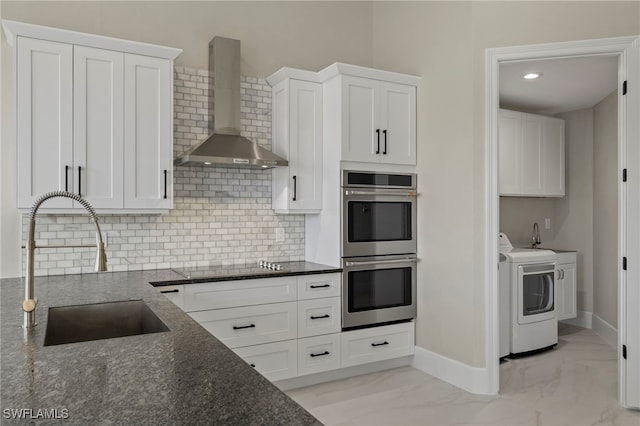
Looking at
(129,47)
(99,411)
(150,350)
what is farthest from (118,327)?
(129,47)

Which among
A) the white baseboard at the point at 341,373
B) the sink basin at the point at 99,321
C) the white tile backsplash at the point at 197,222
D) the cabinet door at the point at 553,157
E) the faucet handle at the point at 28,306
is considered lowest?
the white baseboard at the point at 341,373

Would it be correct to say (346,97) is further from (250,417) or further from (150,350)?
(250,417)

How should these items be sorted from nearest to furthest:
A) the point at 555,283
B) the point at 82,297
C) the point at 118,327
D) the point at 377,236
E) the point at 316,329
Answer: the point at 118,327 → the point at 82,297 → the point at 316,329 → the point at 377,236 → the point at 555,283

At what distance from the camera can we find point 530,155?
530 centimetres

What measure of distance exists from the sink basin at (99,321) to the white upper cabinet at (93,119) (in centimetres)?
116

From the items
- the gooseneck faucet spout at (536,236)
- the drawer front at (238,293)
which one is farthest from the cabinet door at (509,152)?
the drawer front at (238,293)

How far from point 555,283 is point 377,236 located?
226 cm

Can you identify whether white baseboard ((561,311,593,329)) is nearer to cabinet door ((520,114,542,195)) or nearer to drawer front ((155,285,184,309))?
cabinet door ((520,114,542,195))

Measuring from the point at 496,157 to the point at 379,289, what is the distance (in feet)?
4.40

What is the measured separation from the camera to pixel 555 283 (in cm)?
482

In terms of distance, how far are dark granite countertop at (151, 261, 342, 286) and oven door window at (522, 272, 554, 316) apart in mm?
1965

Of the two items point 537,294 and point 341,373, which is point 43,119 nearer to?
point 341,373

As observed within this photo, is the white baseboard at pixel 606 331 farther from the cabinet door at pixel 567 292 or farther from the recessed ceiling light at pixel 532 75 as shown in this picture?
the recessed ceiling light at pixel 532 75

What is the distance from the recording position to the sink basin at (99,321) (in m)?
1.90
